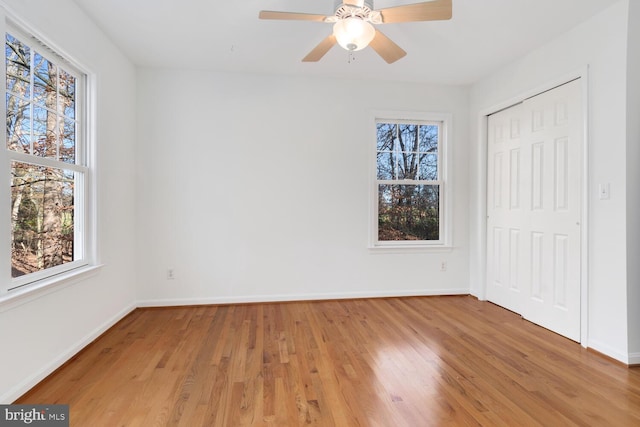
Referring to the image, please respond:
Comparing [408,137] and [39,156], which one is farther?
[408,137]

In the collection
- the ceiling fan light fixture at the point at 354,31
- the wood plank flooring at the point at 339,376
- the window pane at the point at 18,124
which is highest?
the ceiling fan light fixture at the point at 354,31

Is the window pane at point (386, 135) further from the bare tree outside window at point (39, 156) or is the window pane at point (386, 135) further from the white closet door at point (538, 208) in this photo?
the bare tree outside window at point (39, 156)

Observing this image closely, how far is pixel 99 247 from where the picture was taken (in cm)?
269

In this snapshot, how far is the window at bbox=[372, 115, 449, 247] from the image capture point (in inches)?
154

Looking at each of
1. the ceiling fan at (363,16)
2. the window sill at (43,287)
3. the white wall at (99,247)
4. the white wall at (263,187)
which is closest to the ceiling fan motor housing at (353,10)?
the ceiling fan at (363,16)

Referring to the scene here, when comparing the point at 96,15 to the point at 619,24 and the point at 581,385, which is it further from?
the point at 581,385

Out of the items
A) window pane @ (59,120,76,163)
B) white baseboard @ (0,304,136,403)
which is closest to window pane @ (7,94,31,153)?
window pane @ (59,120,76,163)

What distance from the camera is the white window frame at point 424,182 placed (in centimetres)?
383

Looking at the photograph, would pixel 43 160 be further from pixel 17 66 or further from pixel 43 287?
pixel 43 287

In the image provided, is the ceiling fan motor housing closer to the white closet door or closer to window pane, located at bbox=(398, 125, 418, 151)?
the white closet door

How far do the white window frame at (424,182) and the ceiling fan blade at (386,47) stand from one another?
1.42 m

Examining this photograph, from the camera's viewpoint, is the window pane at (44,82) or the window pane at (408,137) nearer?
the window pane at (44,82)

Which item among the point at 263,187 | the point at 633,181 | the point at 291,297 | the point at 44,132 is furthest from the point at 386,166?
the point at 44,132

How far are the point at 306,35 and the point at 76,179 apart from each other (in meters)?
2.27
